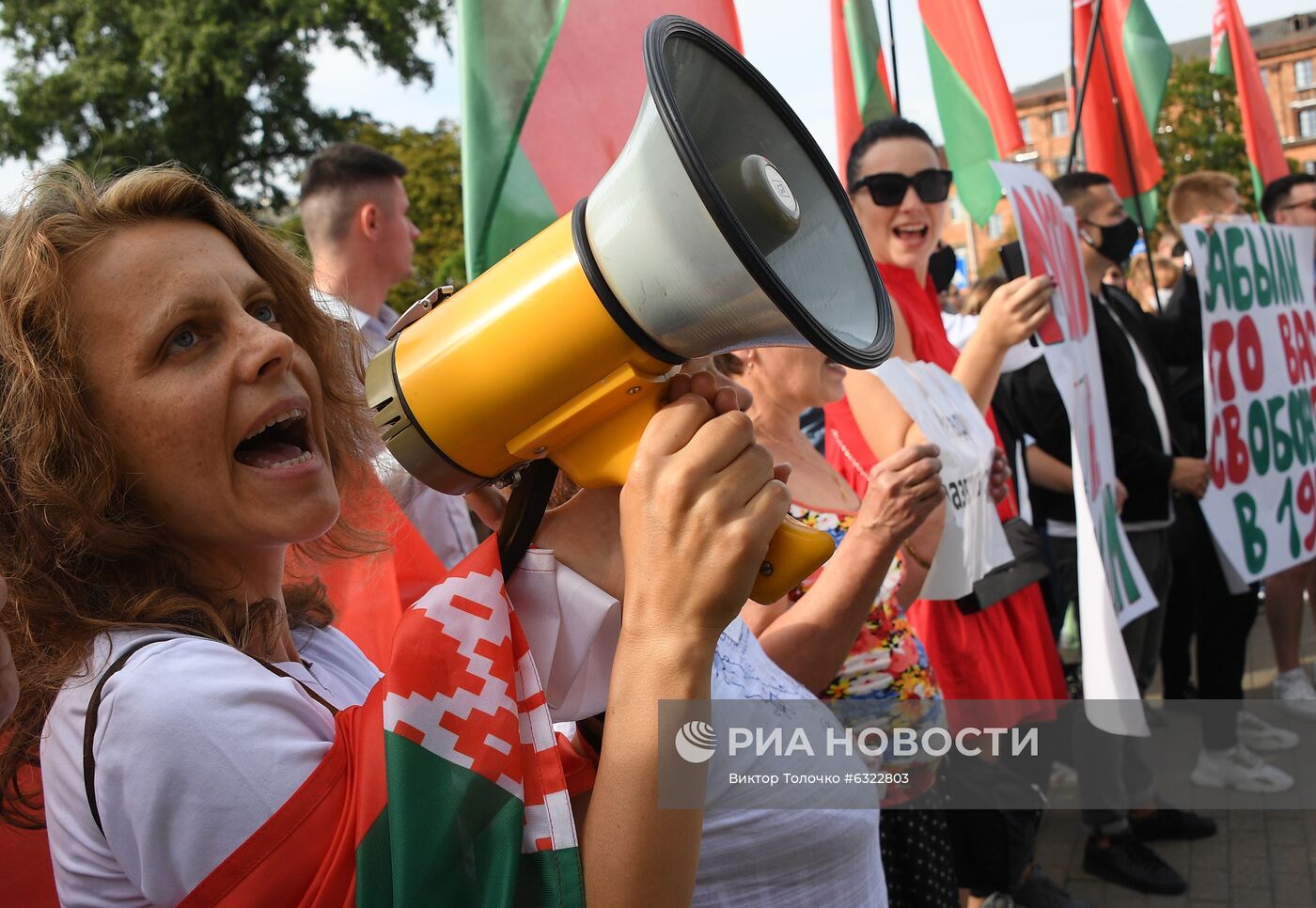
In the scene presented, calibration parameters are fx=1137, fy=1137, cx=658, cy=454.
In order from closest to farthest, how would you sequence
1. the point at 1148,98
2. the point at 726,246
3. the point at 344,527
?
the point at 726,246 < the point at 344,527 < the point at 1148,98

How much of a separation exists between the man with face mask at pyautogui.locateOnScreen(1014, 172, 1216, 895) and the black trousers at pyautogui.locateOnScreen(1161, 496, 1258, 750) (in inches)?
20.5

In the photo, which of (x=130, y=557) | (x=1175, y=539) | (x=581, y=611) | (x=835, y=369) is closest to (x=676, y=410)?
(x=581, y=611)

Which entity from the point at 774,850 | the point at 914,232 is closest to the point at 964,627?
the point at 914,232

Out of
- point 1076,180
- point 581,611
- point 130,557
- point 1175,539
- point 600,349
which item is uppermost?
point 1076,180

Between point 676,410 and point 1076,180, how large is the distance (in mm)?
3442

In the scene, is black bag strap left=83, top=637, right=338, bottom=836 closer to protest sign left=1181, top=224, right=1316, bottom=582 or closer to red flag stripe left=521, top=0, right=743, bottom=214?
red flag stripe left=521, top=0, right=743, bottom=214

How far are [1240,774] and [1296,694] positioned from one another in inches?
33.0

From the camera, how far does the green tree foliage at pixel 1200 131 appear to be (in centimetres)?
3328

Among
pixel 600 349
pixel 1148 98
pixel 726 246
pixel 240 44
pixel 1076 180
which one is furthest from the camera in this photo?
pixel 240 44

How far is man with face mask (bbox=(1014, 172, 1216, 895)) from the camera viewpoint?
3.71m

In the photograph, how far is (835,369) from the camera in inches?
97.6

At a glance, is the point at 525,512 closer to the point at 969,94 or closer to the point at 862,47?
the point at 969,94

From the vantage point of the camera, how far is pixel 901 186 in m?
3.09

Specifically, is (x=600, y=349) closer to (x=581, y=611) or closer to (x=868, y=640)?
(x=581, y=611)
